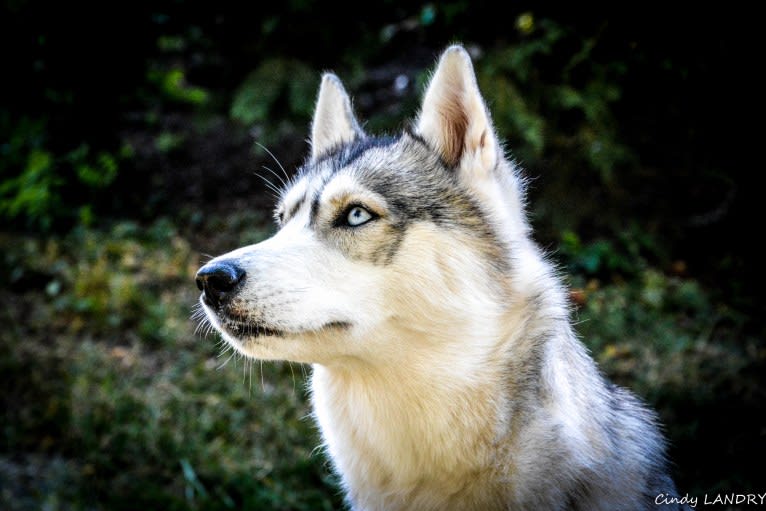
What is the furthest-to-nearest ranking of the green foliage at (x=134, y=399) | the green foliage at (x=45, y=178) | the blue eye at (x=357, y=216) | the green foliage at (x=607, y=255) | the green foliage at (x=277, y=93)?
1. the green foliage at (x=45, y=178)
2. the green foliage at (x=607, y=255)
3. the green foliage at (x=277, y=93)
4. the green foliage at (x=134, y=399)
5. the blue eye at (x=357, y=216)

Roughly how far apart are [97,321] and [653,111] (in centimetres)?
511

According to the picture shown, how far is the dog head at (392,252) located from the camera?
234 centimetres

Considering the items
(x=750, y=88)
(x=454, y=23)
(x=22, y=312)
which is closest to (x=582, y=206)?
(x=454, y=23)

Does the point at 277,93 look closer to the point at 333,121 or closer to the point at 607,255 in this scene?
the point at 333,121

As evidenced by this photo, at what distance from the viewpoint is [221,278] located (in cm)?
232

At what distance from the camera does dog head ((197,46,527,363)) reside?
2.34m

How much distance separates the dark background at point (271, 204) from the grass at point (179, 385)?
2 cm

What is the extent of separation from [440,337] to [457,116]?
0.96 meters

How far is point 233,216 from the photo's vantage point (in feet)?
23.5

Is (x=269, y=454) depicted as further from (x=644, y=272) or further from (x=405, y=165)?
(x=644, y=272)

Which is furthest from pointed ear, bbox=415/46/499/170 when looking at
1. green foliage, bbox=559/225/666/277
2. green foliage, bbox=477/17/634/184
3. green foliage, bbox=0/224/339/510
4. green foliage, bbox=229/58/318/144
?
green foliage, bbox=559/225/666/277

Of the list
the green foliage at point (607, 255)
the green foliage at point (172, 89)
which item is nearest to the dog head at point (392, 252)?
the green foliage at point (607, 255)

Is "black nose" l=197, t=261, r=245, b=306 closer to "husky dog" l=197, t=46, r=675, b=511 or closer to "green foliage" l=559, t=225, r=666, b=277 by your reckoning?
"husky dog" l=197, t=46, r=675, b=511

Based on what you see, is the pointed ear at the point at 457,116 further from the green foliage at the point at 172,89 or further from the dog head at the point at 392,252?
the green foliage at the point at 172,89
